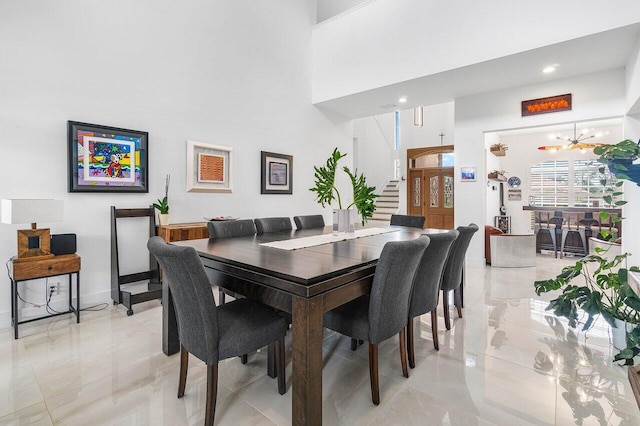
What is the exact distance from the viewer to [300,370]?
143 centimetres

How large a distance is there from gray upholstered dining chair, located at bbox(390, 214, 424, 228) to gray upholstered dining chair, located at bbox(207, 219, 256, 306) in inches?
71.4

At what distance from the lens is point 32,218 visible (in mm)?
2543

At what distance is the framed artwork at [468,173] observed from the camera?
17.8 feet

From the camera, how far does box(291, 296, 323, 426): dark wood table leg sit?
1396mm

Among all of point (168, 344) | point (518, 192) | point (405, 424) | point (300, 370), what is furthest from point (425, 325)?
point (518, 192)

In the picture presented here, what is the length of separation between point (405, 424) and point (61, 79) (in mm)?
4127

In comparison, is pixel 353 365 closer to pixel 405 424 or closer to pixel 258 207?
pixel 405 424

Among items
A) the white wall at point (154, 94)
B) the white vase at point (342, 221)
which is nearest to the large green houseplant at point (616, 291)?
the white vase at point (342, 221)

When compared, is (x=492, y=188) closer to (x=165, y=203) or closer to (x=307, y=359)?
(x=165, y=203)

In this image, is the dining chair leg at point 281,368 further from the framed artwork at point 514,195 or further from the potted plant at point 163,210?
the framed artwork at point 514,195

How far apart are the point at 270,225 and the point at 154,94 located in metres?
2.19

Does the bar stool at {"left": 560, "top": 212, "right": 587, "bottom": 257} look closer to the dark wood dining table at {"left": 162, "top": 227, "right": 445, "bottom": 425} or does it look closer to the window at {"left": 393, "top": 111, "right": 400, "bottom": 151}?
the window at {"left": 393, "top": 111, "right": 400, "bottom": 151}

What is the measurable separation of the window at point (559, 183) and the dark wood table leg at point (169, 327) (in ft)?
30.1

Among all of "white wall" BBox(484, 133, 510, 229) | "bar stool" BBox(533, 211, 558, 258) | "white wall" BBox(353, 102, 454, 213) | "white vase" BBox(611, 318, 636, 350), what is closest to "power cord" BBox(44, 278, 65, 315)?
"white vase" BBox(611, 318, 636, 350)
